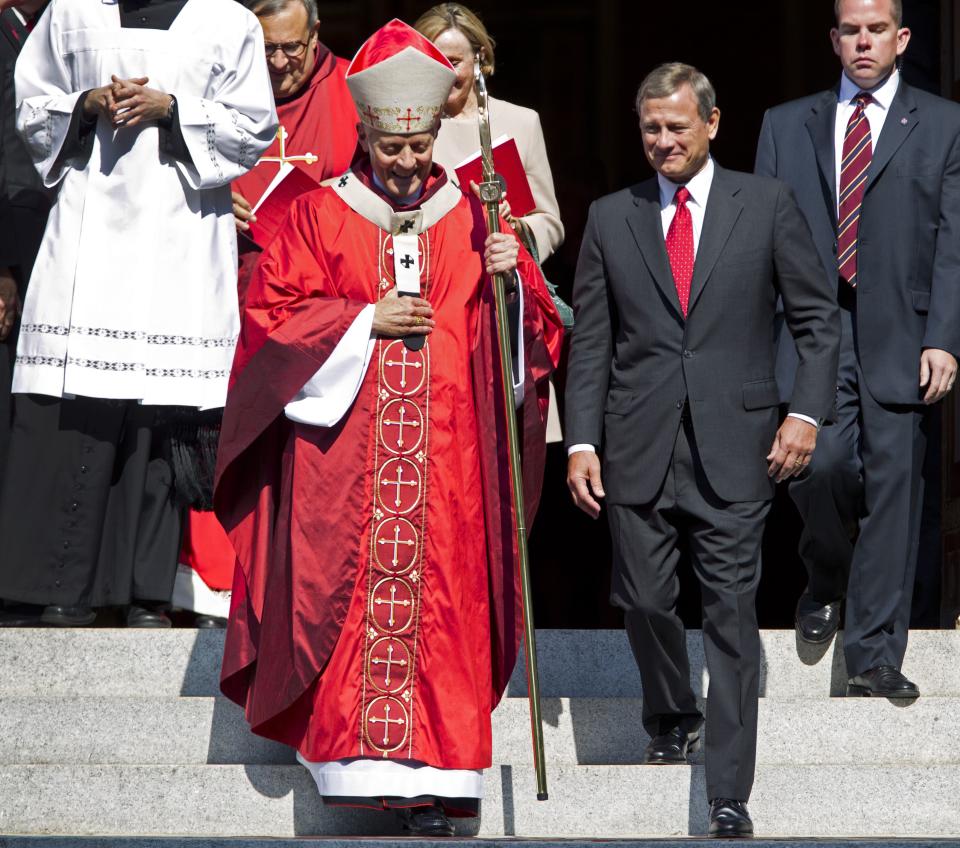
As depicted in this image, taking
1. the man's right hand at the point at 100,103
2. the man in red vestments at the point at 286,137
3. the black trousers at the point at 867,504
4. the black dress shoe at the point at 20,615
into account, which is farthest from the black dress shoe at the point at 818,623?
the man's right hand at the point at 100,103

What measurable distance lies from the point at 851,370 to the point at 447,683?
1.73 m

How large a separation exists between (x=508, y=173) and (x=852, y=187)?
110 centimetres

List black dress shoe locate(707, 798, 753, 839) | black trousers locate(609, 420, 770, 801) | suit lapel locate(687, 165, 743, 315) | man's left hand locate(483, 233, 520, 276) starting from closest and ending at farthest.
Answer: black dress shoe locate(707, 798, 753, 839) → black trousers locate(609, 420, 770, 801) → man's left hand locate(483, 233, 520, 276) → suit lapel locate(687, 165, 743, 315)

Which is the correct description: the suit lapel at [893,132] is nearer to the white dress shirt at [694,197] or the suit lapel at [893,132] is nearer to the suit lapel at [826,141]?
the suit lapel at [826,141]

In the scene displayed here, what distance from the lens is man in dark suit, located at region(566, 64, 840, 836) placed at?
5.72 m

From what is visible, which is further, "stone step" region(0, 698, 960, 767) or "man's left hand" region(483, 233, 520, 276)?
"stone step" region(0, 698, 960, 767)

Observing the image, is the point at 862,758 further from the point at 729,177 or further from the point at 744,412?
the point at 729,177

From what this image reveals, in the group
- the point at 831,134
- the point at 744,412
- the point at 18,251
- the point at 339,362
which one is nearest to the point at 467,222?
the point at 339,362

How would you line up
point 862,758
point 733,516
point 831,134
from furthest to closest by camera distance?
point 831,134 < point 862,758 < point 733,516

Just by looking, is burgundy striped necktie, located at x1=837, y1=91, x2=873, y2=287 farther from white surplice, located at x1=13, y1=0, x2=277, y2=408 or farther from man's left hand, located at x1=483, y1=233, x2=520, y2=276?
white surplice, located at x1=13, y1=0, x2=277, y2=408

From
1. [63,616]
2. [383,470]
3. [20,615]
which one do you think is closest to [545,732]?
[383,470]

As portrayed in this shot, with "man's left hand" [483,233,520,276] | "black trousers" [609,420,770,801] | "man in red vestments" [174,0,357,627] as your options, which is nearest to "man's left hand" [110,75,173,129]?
"man in red vestments" [174,0,357,627]

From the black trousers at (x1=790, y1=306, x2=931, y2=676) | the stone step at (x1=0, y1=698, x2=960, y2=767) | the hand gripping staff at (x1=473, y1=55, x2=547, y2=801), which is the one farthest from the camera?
the black trousers at (x1=790, y1=306, x2=931, y2=676)

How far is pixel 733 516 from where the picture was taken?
18.8 feet
